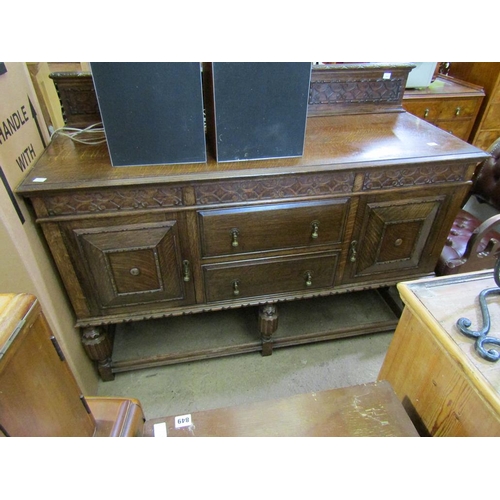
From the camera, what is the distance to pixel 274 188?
1.12 metres

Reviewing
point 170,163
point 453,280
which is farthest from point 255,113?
point 453,280

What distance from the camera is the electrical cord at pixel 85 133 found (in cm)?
122

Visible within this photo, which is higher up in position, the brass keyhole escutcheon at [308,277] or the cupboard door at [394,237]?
the cupboard door at [394,237]

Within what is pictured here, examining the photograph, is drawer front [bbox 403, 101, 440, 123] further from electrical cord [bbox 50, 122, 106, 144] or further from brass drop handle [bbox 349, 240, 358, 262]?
electrical cord [bbox 50, 122, 106, 144]

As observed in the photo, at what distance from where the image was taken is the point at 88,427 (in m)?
0.67

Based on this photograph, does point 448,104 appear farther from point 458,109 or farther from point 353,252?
point 353,252

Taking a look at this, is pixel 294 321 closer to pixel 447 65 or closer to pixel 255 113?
pixel 255 113

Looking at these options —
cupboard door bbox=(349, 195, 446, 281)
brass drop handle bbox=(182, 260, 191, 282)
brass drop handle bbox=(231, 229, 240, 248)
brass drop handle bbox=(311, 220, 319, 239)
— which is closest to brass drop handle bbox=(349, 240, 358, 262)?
cupboard door bbox=(349, 195, 446, 281)

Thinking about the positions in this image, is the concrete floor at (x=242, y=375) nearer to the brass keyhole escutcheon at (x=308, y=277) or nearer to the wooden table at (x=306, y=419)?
the brass keyhole escutcheon at (x=308, y=277)

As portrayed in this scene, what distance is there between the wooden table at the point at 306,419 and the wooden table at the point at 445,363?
0.19ft

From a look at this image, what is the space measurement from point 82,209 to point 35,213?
0.14 meters

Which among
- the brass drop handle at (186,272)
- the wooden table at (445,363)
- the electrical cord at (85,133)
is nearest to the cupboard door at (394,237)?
the wooden table at (445,363)

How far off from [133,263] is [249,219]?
424 millimetres

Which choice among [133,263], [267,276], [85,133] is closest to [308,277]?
[267,276]
